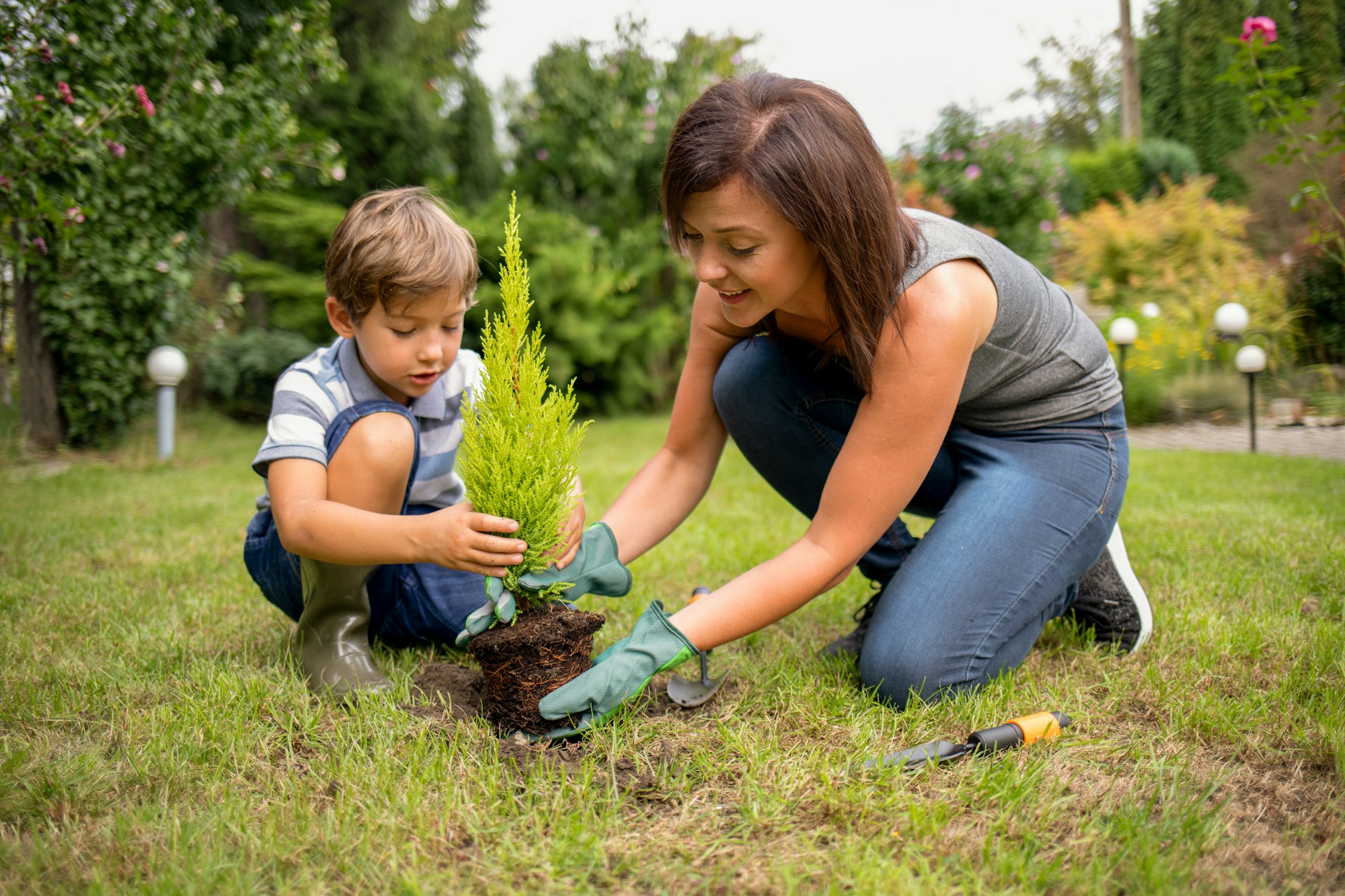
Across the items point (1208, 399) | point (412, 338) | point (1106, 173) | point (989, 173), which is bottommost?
point (1208, 399)

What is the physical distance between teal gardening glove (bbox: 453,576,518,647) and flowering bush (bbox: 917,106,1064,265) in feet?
32.8

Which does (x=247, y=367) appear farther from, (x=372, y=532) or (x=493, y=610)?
(x=493, y=610)

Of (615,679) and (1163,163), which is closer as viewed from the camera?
(615,679)

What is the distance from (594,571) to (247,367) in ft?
28.4

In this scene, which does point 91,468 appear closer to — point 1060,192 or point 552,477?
point 552,477

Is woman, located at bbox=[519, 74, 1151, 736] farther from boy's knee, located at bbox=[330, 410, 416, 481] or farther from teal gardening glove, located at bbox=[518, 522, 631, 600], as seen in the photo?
boy's knee, located at bbox=[330, 410, 416, 481]

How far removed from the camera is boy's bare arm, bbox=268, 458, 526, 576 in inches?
76.4

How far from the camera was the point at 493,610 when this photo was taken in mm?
2090

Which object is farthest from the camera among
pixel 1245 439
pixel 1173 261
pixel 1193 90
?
pixel 1193 90

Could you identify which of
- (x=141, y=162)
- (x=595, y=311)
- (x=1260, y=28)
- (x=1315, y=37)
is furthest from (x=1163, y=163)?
(x=141, y=162)

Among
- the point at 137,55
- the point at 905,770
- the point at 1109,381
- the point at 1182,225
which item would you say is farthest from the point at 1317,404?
the point at 137,55

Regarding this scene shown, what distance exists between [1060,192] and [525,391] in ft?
59.6

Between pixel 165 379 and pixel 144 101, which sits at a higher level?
pixel 144 101

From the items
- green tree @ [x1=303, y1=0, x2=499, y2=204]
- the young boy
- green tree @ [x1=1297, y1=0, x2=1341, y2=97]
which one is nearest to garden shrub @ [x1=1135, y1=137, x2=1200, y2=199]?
green tree @ [x1=1297, y1=0, x2=1341, y2=97]
